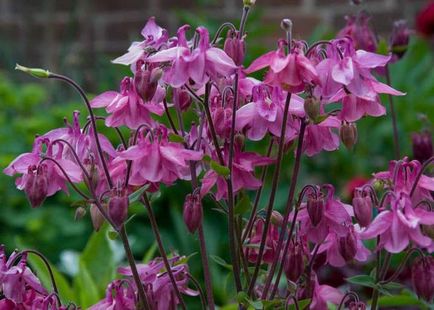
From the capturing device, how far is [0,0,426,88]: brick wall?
3352mm

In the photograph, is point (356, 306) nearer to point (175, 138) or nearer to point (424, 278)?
point (424, 278)

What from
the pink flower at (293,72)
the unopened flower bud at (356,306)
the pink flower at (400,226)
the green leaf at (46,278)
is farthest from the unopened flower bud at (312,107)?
the green leaf at (46,278)

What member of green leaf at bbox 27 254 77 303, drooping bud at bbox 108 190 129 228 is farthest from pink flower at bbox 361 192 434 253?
green leaf at bbox 27 254 77 303

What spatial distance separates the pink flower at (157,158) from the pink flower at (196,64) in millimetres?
69

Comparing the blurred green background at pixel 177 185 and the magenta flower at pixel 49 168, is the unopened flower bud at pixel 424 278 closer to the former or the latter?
the magenta flower at pixel 49 168

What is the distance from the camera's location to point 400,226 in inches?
33.9

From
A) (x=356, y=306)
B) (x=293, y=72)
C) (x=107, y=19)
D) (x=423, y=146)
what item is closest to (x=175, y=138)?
(x=293, y=72)

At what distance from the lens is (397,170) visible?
93 cm

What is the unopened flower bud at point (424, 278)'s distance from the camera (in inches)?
37.0

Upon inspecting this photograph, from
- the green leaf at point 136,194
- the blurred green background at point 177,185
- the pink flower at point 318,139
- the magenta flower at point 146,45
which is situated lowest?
the blurred green background at point 177,185

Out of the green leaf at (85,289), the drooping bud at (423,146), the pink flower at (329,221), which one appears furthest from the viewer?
the green leaf at (85,289)

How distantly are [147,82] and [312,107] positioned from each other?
0.16 metres

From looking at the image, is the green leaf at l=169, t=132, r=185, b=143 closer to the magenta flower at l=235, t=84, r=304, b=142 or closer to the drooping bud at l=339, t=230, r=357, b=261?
the magenta flower at l=235, t=84, r=304, b=142

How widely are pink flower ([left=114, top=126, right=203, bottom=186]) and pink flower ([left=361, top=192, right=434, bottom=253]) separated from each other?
0.19 meters
